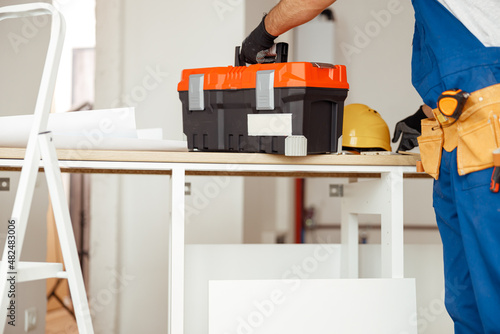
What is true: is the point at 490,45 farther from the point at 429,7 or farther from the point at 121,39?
the point at 121,39

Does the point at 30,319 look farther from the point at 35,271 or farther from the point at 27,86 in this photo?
the point at 35,271

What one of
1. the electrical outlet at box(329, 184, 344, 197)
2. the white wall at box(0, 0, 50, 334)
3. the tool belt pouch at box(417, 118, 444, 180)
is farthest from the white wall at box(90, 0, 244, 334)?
the tool belt pouch at box(417, 118, 444, 180)

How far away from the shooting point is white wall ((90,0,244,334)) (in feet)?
8.75

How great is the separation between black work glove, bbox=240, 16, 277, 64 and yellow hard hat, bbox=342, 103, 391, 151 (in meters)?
0.34

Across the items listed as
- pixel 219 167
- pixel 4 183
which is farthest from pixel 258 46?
pixel 4 183

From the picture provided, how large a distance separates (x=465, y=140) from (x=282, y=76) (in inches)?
17.4

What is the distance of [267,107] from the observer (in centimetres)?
127

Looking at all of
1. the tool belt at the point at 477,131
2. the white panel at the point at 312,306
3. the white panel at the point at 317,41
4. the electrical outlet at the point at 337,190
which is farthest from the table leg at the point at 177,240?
the white panel at the point at 317,41

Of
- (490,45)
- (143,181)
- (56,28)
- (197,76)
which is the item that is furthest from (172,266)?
(143,181)

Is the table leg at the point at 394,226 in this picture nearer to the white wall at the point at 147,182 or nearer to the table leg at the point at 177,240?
the table leg at the point at 177,240

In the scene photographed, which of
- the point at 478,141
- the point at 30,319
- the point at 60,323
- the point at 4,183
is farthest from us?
the point at 60,323

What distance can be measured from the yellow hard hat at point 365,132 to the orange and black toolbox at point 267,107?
236 millimetres

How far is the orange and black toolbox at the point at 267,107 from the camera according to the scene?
124 cm

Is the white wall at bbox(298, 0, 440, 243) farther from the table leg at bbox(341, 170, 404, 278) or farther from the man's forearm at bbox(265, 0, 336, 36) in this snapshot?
the man's forearm at bbox(265, 0, 336, 36)
